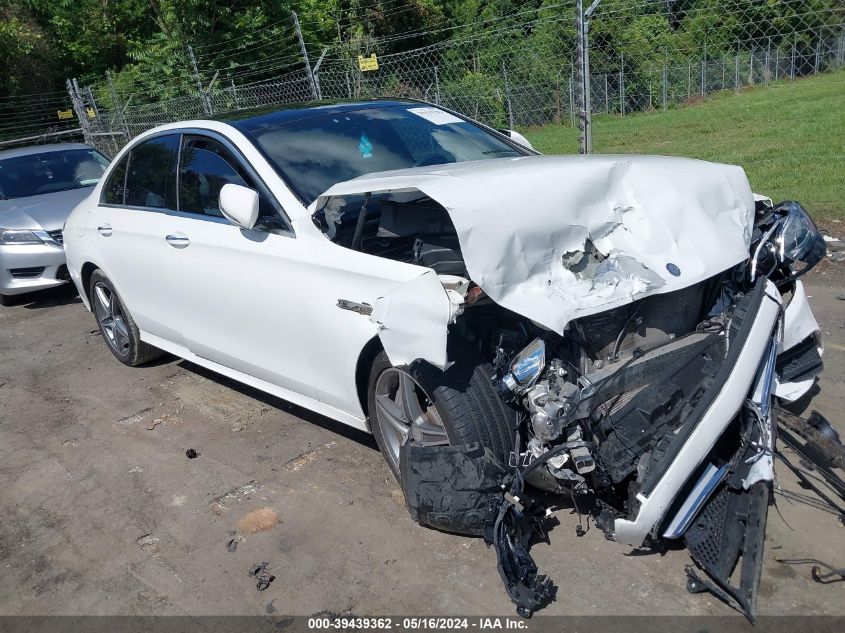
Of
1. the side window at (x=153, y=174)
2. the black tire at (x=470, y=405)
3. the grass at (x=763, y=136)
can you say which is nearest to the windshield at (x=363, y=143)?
the side window at (x=153, y=174)

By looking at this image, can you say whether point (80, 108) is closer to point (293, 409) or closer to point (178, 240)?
point (178, 240)

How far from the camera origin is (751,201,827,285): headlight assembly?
134 inches

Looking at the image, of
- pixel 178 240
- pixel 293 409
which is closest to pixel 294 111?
pixel 178 240

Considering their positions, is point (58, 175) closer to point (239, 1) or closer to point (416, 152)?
point (416, 152)

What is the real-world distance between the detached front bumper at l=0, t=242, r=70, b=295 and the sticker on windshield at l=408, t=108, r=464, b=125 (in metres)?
4.67

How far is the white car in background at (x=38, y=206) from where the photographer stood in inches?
314

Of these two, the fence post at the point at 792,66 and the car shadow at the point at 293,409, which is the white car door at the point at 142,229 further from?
the fence post at the point at 792,66

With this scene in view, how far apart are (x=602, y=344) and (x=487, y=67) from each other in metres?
12.6

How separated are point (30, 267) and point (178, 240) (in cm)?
424

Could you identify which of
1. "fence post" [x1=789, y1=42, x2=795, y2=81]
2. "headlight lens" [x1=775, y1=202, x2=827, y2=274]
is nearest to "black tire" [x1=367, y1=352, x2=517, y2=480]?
"headlight lens" [x1=775, y1=202, x2=827, y2=274]

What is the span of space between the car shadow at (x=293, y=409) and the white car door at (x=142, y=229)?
536mm

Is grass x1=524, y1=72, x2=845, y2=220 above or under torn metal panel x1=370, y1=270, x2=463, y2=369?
under

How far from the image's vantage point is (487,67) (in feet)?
48.6

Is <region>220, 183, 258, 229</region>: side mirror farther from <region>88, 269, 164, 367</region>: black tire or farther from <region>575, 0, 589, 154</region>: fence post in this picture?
<region>575, 0, 589, 154</region>: fence post
